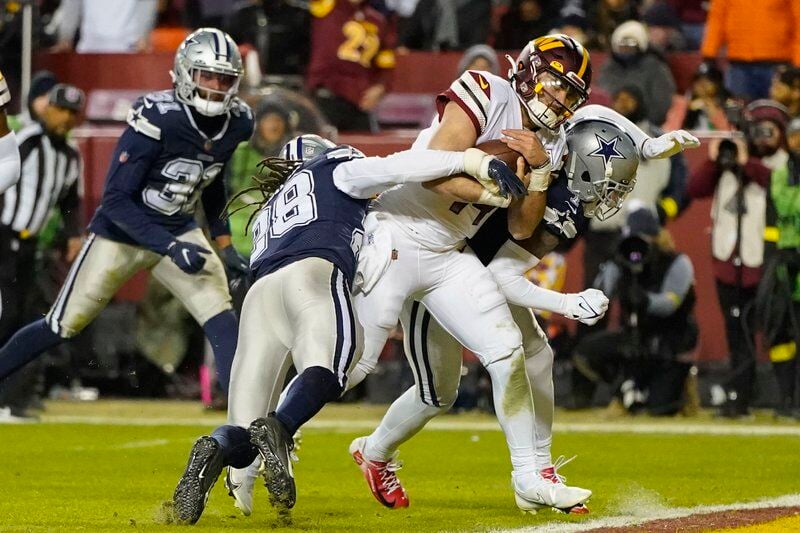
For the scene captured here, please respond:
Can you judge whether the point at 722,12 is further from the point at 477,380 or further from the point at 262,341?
the point at 262,341

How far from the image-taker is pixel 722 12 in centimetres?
1150

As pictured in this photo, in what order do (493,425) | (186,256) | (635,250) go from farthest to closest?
(635,250)
(493,425)
(186,256)

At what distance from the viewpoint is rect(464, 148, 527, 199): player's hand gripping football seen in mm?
5281

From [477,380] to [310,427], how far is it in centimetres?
150

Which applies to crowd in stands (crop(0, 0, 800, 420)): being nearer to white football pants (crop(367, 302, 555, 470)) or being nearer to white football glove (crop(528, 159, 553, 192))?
white football pants (crop(367, 302, 555, 470))

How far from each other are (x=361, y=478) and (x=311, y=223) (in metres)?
2.10

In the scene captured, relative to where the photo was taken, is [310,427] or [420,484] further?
[310,427]

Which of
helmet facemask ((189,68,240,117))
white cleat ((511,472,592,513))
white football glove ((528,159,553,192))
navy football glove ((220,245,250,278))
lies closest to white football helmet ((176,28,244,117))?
helmet facemask ((189,68,240,117))

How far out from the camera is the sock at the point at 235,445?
4.98m

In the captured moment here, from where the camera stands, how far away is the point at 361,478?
716 cm

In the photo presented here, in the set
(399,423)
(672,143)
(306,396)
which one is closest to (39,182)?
(399,423)

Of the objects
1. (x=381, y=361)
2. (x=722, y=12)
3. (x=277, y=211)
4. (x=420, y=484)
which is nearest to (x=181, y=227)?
(x=420, y=484)

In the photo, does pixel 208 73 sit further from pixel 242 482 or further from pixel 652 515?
pixel 652 515

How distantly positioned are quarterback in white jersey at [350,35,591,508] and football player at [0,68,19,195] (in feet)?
4.24
